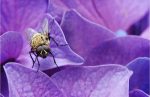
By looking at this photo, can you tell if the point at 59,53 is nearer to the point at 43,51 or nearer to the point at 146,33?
the point at 43,51

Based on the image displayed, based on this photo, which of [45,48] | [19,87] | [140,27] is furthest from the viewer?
[140,27]

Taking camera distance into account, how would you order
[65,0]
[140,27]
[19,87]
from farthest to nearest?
[140,27]
[65,0]
[19,87]

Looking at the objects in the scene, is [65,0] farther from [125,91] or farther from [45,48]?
[125,91]

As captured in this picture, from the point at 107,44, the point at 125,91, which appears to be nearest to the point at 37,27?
the point at 107,44

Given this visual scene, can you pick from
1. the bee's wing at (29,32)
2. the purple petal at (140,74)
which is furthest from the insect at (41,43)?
the purple petal at (140,74)

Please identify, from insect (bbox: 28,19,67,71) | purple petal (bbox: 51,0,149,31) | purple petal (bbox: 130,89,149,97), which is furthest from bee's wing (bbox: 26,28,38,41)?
purple petal (bbox: 130,89,149,97)

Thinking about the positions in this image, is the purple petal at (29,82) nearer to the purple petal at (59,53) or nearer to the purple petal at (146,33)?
the purple petal at (59,53)
